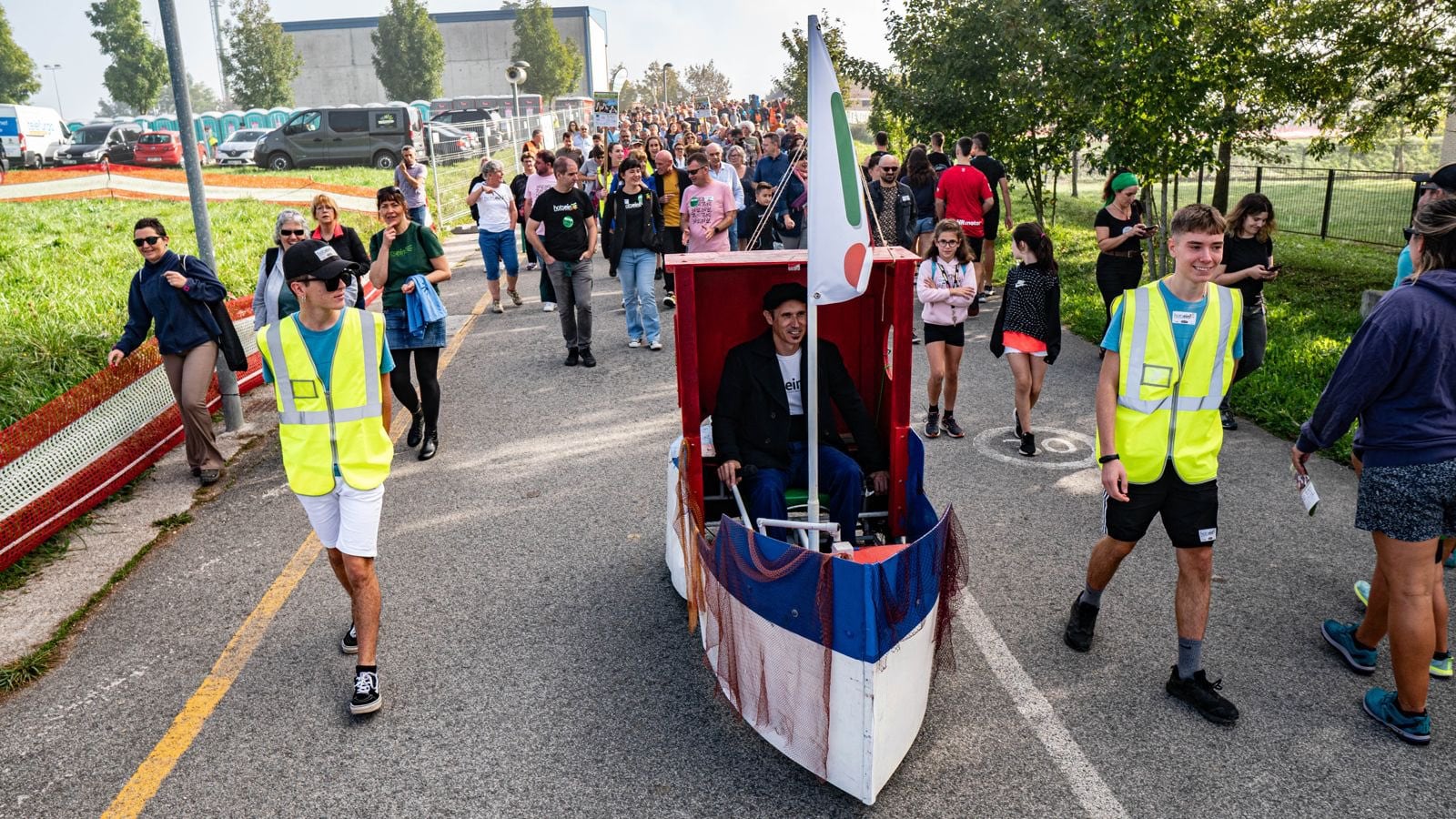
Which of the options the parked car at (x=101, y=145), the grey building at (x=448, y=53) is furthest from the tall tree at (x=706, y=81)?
the parked car at (x=101, y=145)

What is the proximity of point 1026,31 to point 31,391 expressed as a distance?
12.4 metres

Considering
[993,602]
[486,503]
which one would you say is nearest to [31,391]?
[486,503]

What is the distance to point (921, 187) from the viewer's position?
40.1 ft

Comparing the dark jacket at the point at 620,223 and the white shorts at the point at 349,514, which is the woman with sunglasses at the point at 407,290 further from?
the white shorts at the point at 349,514

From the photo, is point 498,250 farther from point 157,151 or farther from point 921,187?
point 157,151

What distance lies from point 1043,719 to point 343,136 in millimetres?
33281

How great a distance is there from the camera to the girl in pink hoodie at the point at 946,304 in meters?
7.56

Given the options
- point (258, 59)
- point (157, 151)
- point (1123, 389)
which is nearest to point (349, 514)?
point (1123, 389)

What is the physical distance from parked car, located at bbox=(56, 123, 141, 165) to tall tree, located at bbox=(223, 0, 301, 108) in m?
25.9

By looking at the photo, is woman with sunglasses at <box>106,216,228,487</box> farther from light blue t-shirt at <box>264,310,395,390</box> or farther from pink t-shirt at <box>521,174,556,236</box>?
pink t-shirt at <box>521,174,556,236</box>

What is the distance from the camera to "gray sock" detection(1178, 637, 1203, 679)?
13.6ft

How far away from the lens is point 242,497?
7098mm

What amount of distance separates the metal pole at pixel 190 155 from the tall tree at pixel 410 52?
235 ft

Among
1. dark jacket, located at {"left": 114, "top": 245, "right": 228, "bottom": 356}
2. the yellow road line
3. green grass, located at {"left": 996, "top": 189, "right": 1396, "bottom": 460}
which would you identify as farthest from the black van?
the yellow road line
